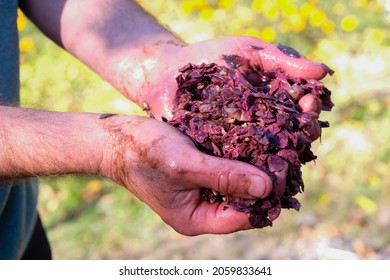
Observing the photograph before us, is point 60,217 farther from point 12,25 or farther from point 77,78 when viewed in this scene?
point 12,25

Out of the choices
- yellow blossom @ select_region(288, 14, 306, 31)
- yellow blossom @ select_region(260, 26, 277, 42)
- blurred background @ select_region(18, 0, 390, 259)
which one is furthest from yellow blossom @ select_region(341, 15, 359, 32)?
yellow blossom @ select_region(260, 26, 277, 42)

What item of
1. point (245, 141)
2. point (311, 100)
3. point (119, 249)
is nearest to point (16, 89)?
point (245, 141)

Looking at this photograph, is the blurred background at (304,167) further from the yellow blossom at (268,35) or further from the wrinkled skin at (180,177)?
the wrinkled skin at (180,177)

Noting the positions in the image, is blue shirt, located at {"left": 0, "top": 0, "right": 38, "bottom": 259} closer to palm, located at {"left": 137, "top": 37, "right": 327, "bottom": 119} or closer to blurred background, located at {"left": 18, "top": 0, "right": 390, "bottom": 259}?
palm, located at {"left": 137, "top": 37, "right": 327, "bottom": 119}

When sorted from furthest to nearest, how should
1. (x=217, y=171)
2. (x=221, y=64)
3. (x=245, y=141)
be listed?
(x=221, y=64), (x=245, y=141), (x=217, y=171)

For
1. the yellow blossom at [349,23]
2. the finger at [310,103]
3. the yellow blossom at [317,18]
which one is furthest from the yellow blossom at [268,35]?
the finger at [310,103]

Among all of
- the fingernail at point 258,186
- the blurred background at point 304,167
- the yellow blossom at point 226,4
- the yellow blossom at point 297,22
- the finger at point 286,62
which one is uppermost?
the finger at point 286,62
